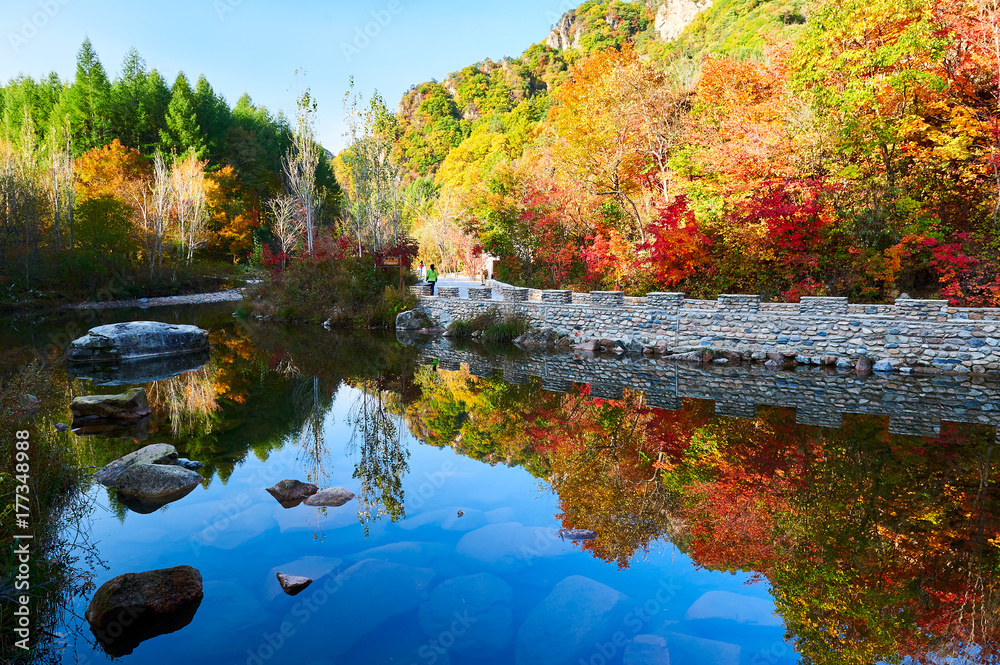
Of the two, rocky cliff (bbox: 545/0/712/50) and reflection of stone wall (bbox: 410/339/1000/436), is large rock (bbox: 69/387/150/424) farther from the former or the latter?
rocky cliff (bbox: 545/0/712/50)

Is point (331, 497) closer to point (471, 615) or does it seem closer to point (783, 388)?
point (471, 615)

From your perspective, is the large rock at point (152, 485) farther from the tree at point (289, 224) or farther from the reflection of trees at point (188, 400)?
the tree at point (289, 224)

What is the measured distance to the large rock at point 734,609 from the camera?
11.3 feet

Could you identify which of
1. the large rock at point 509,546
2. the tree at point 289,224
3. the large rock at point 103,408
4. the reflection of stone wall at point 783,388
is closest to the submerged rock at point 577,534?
the large rock at point 509,546

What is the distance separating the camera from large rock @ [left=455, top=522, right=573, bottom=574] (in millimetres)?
4164

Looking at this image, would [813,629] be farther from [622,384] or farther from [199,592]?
[622,384]

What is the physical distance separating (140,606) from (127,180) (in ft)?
123

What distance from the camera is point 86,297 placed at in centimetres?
2372

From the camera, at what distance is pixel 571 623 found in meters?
3.44

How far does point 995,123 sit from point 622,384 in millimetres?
10389

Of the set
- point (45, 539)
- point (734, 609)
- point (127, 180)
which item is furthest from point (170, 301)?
point (734, 609)

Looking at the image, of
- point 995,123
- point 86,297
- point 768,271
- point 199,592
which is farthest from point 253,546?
point 86,297

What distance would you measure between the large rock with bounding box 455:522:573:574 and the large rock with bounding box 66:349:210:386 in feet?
28.3

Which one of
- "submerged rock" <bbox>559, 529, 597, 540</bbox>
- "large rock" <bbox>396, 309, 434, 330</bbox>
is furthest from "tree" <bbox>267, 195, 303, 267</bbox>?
"submerged rock" <bbox>559, 529, 597, 540</bbox>
